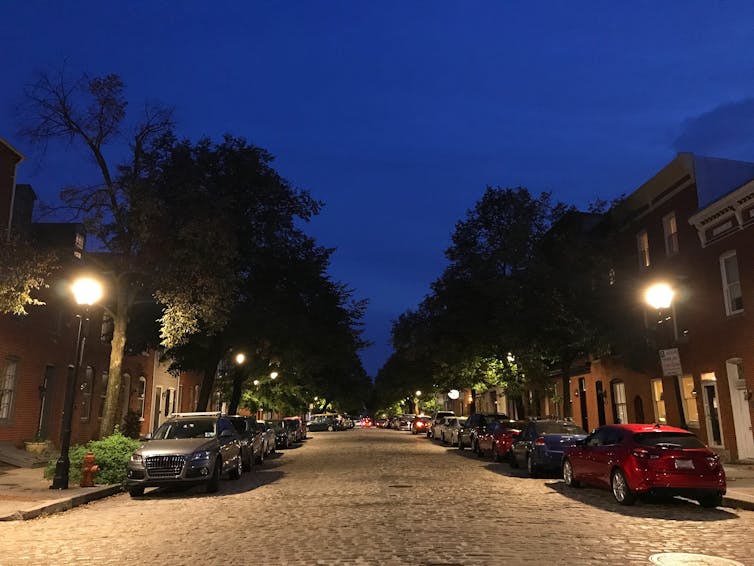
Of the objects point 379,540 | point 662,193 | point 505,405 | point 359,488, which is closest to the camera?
point 379,540

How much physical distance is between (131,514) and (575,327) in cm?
1688

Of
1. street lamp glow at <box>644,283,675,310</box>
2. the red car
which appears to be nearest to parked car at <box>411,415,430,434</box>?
street lamp glow at <box>644,283,675,310</box>

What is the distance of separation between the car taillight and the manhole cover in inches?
162

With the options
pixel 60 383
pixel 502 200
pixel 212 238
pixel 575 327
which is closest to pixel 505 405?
pixel 502 200

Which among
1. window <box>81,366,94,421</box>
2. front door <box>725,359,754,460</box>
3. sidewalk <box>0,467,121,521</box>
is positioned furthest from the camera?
window <box>81,366,94,421</box>

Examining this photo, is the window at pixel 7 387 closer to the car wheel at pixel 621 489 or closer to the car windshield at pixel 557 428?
the car windshield at pixel 557 428

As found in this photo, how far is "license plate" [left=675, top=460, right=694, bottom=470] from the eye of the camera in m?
11.8

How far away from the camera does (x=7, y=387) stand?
21.9 metres

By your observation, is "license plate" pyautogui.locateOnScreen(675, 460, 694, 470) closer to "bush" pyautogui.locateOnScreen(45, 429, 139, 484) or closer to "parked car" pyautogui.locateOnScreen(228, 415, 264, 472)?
"parked car" pyautogui.locateOnScreen(228, 415, 264, 472)

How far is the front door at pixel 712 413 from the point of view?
21.5 meters

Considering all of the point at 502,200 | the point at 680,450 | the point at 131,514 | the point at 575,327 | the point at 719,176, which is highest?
the point at 502,200

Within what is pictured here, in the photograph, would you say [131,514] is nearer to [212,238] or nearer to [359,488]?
[359,488]

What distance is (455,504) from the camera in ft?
40.0

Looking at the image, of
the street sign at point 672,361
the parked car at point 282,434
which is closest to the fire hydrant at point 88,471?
the street sign at point 672,361
